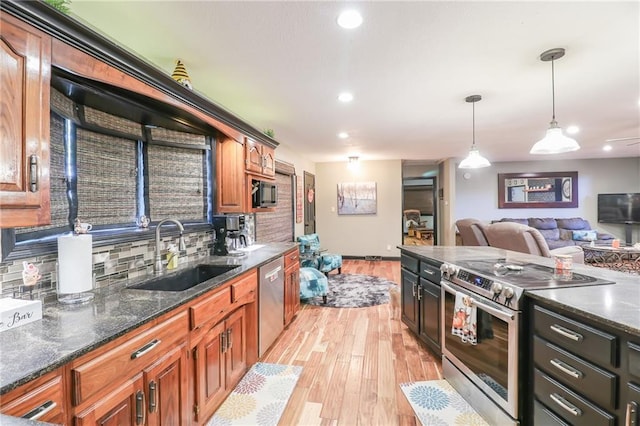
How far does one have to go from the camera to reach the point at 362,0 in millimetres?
1570

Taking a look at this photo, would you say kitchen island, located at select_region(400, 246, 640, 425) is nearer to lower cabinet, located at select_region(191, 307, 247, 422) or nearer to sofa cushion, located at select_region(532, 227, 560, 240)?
lower cabinet, located at select_region(191, 307, 247, 422)

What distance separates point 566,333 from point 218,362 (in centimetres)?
194

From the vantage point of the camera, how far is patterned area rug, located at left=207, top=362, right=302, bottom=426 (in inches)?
74.6

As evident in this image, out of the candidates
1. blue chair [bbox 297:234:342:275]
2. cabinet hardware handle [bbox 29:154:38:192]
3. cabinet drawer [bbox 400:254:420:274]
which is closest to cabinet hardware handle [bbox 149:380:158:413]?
cabinet hardware handle [bbox 29:154:38:192]

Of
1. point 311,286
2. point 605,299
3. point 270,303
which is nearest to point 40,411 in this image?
point 270,303

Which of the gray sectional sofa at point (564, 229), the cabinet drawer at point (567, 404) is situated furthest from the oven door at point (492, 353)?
the gray sectional sofa at point (564, 229)

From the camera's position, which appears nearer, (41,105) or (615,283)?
(41,105)

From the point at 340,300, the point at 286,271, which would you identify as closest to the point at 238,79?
the point at 286,271

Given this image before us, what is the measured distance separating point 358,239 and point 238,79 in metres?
5.47

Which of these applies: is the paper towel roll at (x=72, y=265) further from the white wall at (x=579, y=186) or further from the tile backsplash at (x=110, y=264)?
the white wall at (x=579, y=186)

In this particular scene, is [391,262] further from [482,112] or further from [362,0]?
[362,0]

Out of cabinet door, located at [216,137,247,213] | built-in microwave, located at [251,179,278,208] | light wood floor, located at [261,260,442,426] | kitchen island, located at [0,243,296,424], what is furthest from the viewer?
built-in microwave, located at [251,179,278,208]

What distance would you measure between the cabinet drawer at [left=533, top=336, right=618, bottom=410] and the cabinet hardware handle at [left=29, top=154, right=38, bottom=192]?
2.35 metres

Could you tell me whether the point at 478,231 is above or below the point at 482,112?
below
